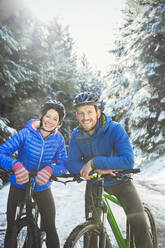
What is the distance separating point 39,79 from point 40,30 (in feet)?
9.35

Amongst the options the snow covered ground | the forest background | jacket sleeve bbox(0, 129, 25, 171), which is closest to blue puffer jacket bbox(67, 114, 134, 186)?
jacket sleeve bbox(0, 129, 25, 171)

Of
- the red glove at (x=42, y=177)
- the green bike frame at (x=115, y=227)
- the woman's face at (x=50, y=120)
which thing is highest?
the woman's face at (x=50, y=120)

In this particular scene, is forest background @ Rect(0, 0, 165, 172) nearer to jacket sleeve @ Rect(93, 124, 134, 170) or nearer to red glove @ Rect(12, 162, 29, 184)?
red glove @ Rect(12, 162, 29, 184)

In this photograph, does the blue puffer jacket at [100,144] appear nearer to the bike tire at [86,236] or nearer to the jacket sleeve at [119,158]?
the jacket sleeve at [119,158]

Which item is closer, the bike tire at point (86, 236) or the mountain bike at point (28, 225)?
the bike tire at point (86, 236)

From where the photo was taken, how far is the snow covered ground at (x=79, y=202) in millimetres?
4382

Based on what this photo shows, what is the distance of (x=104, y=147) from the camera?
267 cm

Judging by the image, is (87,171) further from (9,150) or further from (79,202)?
(79,202)

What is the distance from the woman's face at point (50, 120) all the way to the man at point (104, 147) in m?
0.33

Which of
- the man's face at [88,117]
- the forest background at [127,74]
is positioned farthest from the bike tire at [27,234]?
the forest background at [127,74]

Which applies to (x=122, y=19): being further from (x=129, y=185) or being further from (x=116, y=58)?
(x=129, y=185)

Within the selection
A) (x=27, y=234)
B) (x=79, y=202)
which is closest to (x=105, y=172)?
(x=27, y=234)

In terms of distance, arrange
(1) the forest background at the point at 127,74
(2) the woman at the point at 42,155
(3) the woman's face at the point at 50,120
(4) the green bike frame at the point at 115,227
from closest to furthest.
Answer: (4) the green bike frame at the point at 115,227, (2) the woman at the point at 42,155, (3) the woman's face at the point at 50,120, (1) the forest background at the point at 127,74

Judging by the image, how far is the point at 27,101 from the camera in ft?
33.5
